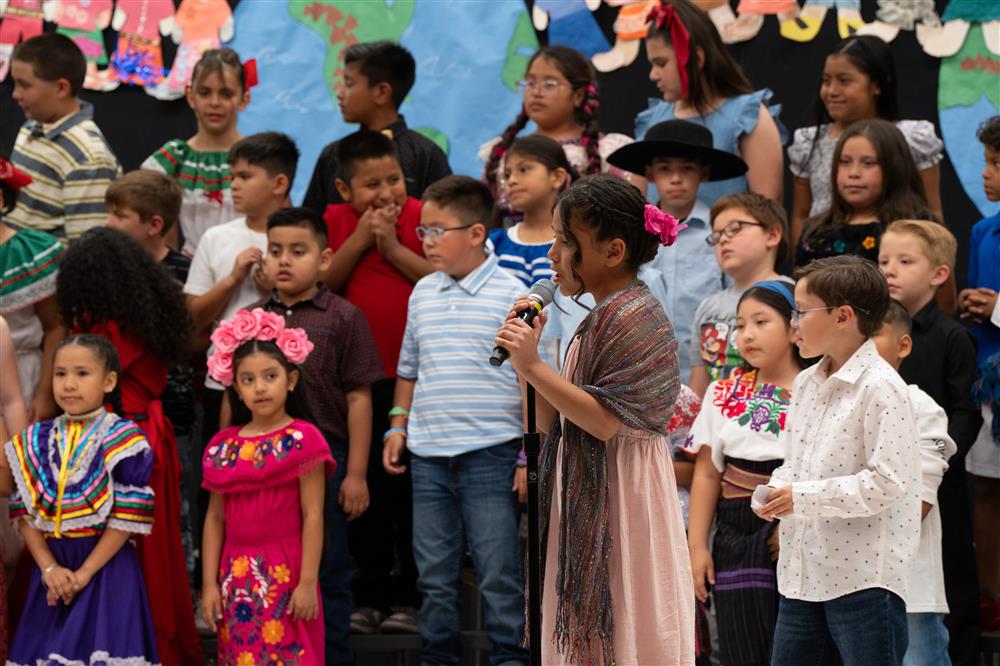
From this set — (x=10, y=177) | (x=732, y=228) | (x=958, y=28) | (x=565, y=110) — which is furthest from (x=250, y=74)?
(x=958, y=28)

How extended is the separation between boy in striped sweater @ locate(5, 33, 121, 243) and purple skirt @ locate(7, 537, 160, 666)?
57.1 inches

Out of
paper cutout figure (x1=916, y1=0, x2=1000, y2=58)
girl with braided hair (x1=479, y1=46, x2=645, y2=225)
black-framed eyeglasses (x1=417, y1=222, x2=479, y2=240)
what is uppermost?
paper cutout figure (x1=916, y1=0, x2=1000, y2=58)

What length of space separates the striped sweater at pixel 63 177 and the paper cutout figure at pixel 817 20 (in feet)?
9.19

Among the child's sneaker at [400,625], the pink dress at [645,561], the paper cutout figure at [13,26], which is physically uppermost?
the paper cutout figure at [13,26]

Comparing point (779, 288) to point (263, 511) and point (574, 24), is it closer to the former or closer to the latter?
point (263, 511)

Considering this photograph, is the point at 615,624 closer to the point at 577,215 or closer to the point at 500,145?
the point at 577,215

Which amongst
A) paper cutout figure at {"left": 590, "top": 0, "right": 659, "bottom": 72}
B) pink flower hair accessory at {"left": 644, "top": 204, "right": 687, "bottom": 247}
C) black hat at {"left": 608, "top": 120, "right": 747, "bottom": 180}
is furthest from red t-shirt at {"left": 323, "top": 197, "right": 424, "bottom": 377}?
pink flower hair accessory at {"left": 644, "top": 204, "right": 687, "bottom": 247}

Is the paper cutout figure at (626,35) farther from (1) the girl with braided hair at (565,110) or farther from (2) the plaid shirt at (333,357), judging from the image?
(2) the plaid shirt at (333,357)

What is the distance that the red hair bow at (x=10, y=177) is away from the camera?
443 centimetres

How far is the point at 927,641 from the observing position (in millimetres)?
3727

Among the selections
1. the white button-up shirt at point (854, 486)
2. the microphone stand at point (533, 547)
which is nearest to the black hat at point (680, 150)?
the white button-up shirt at point (854, 486)

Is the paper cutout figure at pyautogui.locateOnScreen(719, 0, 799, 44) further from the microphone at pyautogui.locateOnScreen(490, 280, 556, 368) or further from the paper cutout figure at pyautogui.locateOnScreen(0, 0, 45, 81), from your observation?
the microphone at pyautogui.locateOnScreen(490, 280, 556, 368)

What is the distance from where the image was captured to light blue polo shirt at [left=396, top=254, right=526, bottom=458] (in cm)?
418

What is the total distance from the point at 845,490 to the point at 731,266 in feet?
4.15
